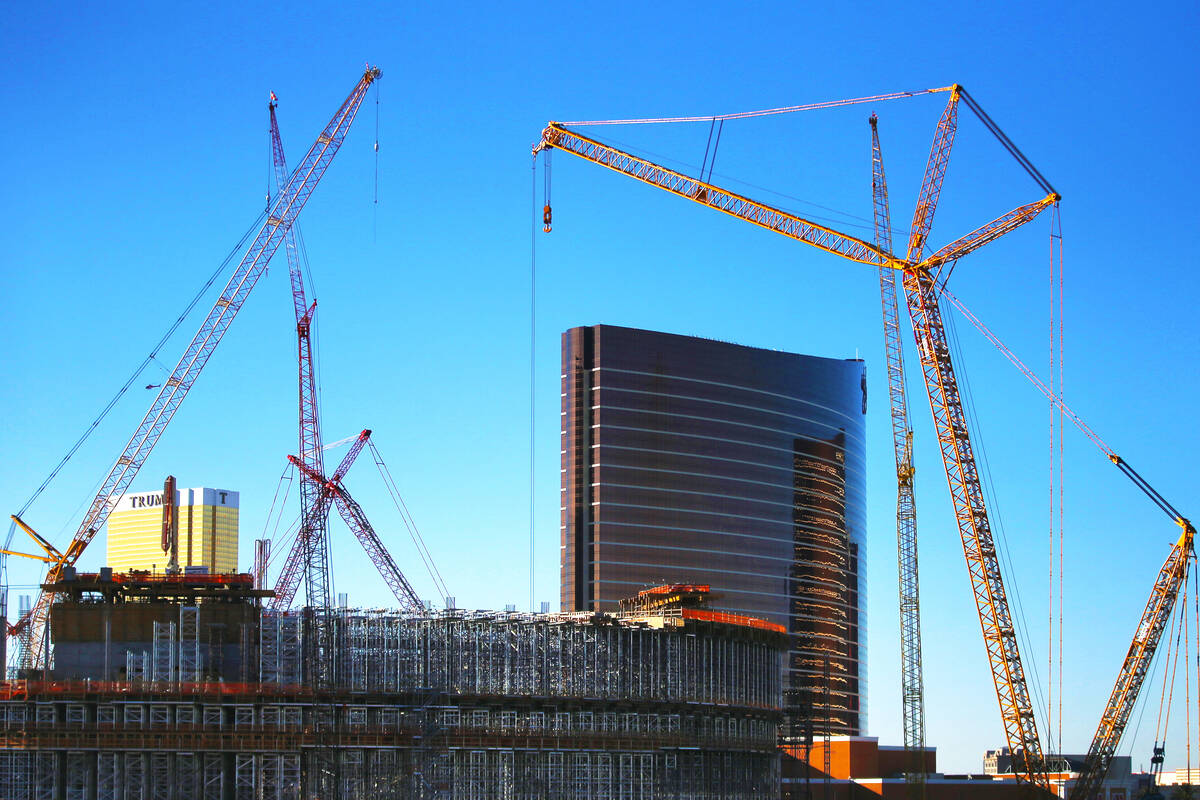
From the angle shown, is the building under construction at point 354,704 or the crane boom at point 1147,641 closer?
the building under construction at point 354,704

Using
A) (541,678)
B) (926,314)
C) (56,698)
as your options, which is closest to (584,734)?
(541,678)

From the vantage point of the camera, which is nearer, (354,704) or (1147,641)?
(354,704)

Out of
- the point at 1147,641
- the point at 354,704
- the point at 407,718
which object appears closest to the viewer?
the point at 354,704

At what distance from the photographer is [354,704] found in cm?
10656

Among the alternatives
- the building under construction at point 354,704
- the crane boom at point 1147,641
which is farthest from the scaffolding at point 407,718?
the crane boom at point 1147,641

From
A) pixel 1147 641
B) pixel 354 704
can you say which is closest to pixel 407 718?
pixel 354 704

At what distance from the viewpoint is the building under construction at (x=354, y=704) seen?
341 ft

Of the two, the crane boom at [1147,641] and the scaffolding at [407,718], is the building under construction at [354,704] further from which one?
the crane boom at [1147,641]

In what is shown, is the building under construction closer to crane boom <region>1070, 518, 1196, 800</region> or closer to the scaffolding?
the scaffolding

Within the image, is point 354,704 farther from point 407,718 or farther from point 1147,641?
point 1147,641

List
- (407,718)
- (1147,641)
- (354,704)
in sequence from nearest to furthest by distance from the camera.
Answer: (354,704) < (407,718) < (1147,641)

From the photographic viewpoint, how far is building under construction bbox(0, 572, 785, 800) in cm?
10394

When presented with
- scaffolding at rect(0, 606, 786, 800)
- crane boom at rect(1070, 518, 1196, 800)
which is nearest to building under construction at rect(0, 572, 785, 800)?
scaffolding at rect(0, 606, 786, 800)

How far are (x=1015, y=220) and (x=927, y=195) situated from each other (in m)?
8.41
